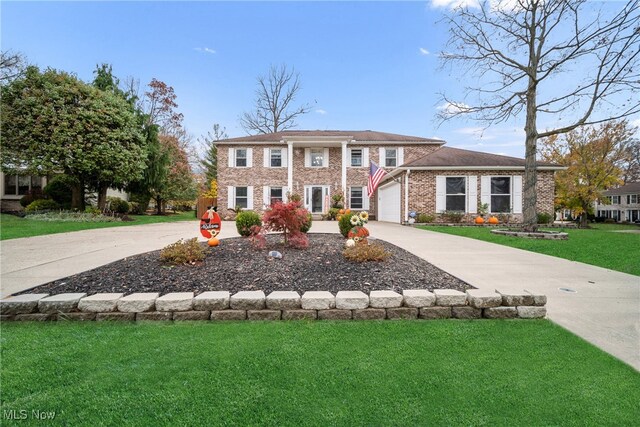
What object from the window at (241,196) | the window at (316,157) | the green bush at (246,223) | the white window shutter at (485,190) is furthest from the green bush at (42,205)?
the white window shutter at (485,190)

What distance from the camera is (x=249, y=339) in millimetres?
2393

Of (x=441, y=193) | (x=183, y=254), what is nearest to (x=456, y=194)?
(x=441, y=193)

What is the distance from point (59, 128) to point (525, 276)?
18076mm

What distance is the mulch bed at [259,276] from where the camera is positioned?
343 cm

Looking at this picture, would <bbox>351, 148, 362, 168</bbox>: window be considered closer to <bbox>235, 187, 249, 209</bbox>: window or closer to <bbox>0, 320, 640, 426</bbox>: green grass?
<bbox>235, 187, 249, 209</bbox>: window

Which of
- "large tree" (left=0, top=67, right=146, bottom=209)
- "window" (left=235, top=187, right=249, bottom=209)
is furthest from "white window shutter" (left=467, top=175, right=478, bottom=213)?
"large tree" (left=0, top=67, right=146, bottom=209)

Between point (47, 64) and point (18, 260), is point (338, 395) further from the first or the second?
point (47, 64)

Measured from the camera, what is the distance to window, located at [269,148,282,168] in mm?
18656

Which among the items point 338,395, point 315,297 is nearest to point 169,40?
point 315,297

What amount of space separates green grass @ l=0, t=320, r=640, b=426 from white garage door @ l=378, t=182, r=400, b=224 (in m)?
13.2

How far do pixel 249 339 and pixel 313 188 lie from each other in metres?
16.5

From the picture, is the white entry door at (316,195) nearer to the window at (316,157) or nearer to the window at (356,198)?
the window at (316,157)

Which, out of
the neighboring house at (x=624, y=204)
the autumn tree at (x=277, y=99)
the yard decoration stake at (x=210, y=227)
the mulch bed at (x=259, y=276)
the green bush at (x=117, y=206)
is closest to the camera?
the mulch bed at (x=259, y=276)

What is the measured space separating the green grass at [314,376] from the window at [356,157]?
651 inches
